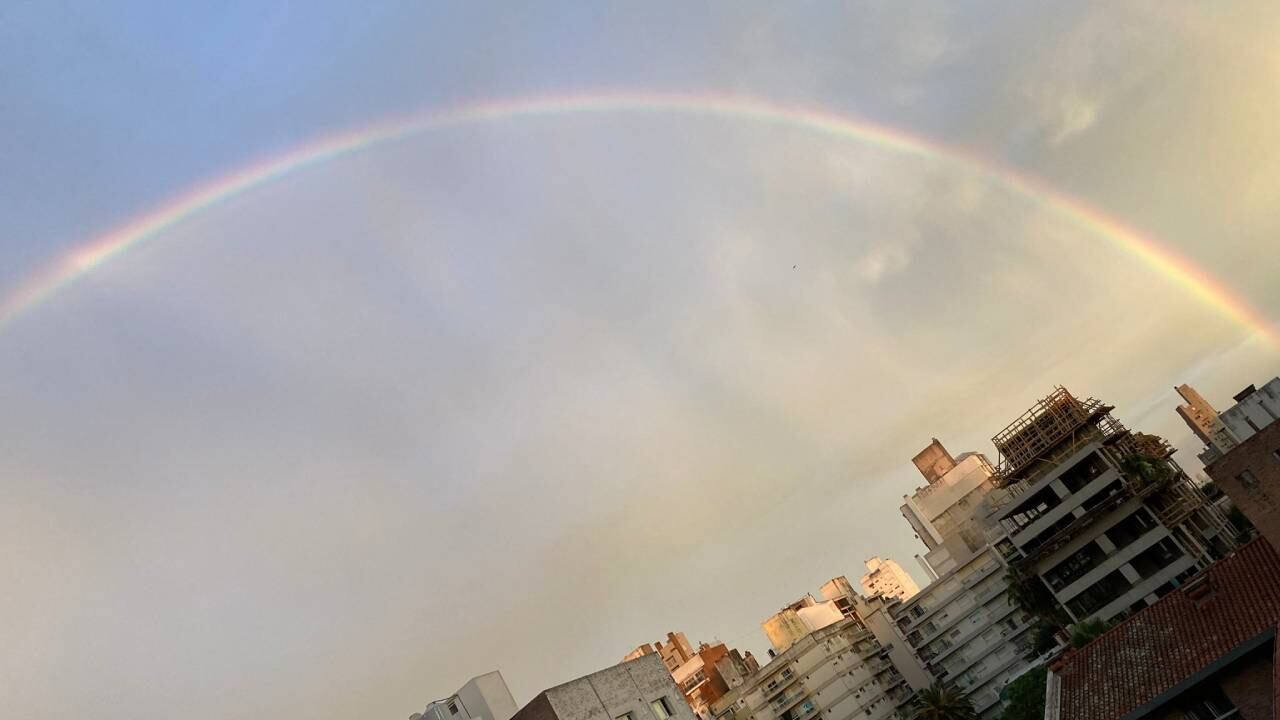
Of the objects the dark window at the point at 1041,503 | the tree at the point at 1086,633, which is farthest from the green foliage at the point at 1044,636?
the tree at the point at 1086,633

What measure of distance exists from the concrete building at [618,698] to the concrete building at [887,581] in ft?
348

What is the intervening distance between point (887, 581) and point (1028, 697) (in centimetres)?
9578

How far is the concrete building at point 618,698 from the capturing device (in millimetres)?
49234

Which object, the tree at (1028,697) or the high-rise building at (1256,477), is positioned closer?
the high-rise building at (1256,477)

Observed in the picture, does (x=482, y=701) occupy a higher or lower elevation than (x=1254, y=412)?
higher

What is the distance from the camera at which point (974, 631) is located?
89.4m

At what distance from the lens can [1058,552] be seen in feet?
227

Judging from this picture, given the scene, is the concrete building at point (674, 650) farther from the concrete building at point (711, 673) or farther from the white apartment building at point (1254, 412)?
the white apartment building at point (1254, 412)

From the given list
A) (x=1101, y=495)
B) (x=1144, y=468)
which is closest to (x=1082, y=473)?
(x=1101, y=495)

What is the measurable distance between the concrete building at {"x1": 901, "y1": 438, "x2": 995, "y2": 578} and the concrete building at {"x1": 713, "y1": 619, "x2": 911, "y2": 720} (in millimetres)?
16542

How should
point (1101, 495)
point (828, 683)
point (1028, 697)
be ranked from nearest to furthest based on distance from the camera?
point (1028, 697)
point (1101, 495)
point (828, 683)

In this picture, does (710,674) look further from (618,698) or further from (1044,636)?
(618,698)

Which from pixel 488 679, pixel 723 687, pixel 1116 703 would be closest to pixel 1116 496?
pixel 1116 703

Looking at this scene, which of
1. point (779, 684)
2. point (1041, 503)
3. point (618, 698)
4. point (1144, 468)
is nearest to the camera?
point (618, 698)
